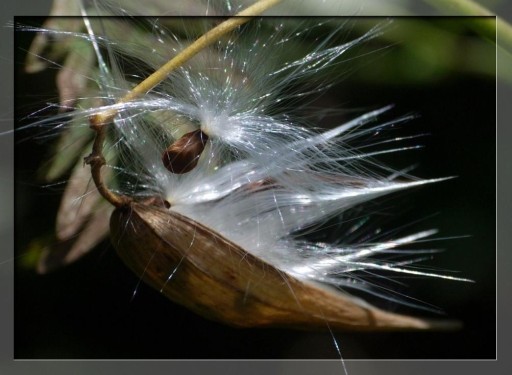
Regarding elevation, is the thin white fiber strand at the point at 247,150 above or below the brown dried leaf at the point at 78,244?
above

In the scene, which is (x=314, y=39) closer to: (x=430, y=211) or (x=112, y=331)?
(x=430, y=211)

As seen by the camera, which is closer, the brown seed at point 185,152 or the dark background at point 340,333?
the brown seed at point 185,152

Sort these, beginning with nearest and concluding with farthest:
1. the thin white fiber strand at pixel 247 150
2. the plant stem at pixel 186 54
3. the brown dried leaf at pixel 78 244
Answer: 1. the plant stem at pixel 186 54
2. the thin white fiber strand at pixel 247 150
3. the brown dried leaf at pixel 78 244

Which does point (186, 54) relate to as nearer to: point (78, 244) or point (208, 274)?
point (208, 274)

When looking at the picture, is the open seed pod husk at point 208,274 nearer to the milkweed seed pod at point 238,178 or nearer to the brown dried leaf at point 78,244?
the milkweed seed pod at point 238,178

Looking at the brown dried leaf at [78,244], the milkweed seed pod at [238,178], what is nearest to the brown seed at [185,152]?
the milkweed seed pod at [238,178]

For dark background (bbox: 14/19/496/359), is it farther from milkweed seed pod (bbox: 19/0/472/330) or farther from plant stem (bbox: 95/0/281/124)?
plant stem (bbox: 95/0/281/124)

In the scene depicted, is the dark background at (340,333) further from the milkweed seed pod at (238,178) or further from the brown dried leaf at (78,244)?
the milkweed seed pod at (238,178)

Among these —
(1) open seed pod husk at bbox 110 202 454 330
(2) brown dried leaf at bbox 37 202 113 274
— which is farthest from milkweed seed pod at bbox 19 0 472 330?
(2) brown dried leaf at bbox 37 202 113 274

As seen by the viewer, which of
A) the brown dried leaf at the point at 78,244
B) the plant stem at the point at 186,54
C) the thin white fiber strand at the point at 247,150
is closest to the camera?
the plant stem at the point at 186,54
